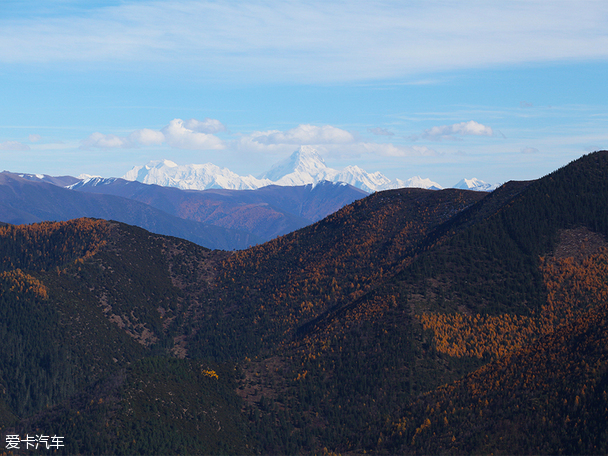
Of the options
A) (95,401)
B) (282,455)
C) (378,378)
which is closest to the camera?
(95,401)

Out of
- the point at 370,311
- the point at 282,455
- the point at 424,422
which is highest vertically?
the point at 370,311

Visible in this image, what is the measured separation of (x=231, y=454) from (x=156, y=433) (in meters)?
17.1

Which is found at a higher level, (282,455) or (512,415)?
(512,415)

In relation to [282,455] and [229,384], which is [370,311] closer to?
[229,384]

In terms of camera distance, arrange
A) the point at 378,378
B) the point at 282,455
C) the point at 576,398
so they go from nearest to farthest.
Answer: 1. the point at 576,398
2. the point at 282,455
3. the point at 378,378

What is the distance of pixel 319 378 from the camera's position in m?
175

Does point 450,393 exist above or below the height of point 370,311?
below

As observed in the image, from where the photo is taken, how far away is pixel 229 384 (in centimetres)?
17112

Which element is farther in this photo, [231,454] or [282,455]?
[282,455]

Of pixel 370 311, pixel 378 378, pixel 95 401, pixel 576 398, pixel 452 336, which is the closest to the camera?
pixel 576 398

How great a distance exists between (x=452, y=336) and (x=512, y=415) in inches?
2615

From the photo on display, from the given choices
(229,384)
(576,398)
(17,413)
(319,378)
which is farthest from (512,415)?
(17,413)

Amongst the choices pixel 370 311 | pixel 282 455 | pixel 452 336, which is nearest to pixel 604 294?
pixel 452 336

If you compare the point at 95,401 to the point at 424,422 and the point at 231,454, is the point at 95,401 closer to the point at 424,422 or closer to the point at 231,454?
the point at 231,454
